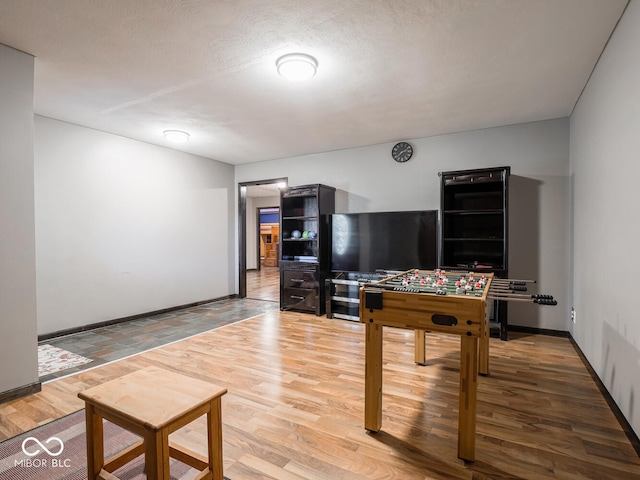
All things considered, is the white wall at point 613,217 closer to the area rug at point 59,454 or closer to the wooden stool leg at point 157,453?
the wooden stool leg at point 157,453

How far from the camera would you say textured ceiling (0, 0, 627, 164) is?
6.75 ft

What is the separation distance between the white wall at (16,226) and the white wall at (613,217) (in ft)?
13.5

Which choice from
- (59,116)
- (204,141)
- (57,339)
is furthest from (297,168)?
Answer: (57,339)

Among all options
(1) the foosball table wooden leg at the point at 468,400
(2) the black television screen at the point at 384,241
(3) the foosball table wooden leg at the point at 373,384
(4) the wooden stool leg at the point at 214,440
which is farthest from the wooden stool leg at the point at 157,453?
(2) the black television screen at the point at 384,241

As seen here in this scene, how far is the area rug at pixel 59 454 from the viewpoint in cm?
165

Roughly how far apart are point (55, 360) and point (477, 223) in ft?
16.2

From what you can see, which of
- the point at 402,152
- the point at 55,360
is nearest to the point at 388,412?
the point at 55,360

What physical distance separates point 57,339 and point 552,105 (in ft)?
20.2

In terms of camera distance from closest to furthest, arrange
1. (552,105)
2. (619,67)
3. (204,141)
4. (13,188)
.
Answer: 1. (619,67)
2. (13,188)
3. (552,105)
4. (204,141)

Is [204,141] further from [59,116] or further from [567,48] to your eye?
[567,48]

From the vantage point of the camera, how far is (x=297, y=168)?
571 cm

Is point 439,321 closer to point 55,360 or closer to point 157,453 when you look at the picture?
point 157,453

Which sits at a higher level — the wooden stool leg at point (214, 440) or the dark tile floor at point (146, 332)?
the wooden stool leg at point (214, 440)

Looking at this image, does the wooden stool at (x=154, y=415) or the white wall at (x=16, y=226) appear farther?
the white wall at (x=16, y=226)
